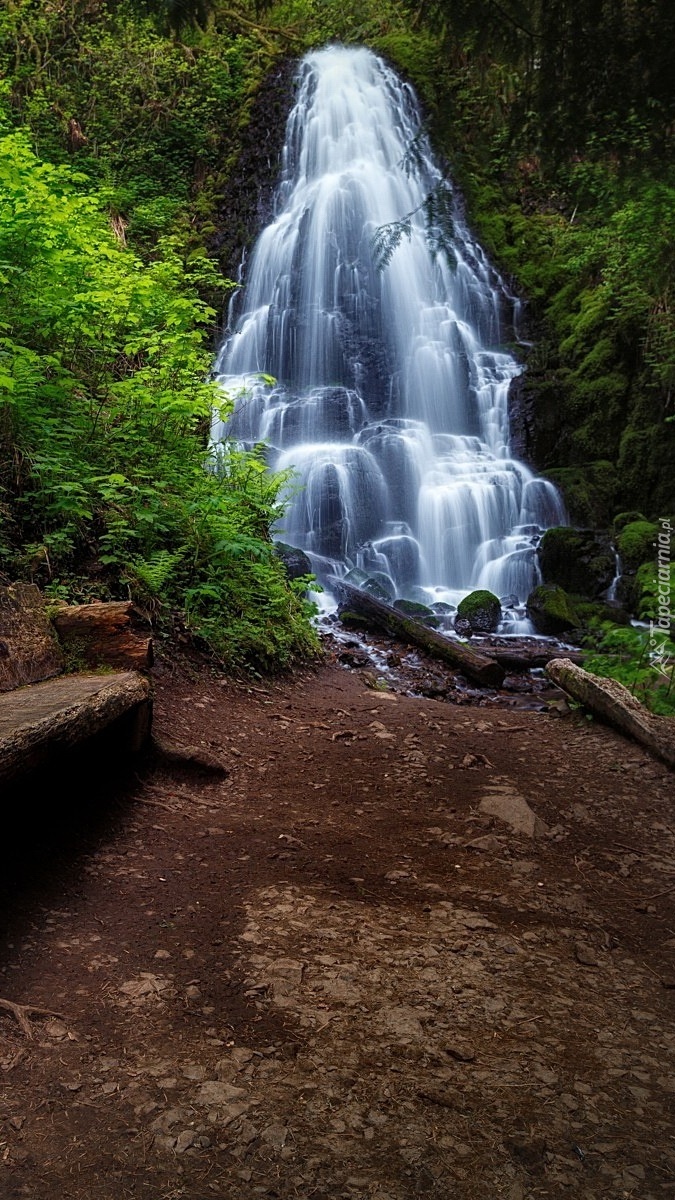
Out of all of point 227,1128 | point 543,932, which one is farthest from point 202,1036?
point 543,932

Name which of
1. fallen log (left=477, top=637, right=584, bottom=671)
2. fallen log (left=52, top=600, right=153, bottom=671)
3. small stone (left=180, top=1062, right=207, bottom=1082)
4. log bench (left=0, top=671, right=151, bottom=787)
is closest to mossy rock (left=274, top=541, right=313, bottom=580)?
fallen log (left=477, top=637, right=584, bottom=671)

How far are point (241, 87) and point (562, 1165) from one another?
26.3 metres

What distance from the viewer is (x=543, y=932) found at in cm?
257

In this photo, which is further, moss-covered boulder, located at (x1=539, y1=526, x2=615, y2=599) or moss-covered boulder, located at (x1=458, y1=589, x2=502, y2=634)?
moss-covered boulder, located at (x1=539, y1=526, x2=615, y2=599)

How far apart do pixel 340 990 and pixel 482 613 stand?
8.95 metres

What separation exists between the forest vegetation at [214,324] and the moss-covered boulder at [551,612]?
1055mm

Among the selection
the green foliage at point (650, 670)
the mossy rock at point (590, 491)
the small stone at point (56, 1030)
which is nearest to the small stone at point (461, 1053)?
the small stone at point (56, 1030)

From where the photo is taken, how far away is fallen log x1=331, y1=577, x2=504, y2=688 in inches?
305

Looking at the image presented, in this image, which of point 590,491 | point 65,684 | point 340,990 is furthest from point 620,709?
point 590,491

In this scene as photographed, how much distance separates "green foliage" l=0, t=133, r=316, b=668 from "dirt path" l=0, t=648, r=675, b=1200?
1.75 meters

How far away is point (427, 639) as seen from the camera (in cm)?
866

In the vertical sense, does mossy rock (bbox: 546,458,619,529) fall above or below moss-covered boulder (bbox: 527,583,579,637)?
above

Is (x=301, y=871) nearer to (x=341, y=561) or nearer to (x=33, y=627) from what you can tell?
(x=33, y=627)

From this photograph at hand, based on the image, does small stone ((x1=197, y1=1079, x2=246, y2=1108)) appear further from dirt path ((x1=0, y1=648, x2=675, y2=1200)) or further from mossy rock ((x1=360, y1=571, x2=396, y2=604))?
mossy rock ((x1=360, y1=571, x2=396, y2=604))
